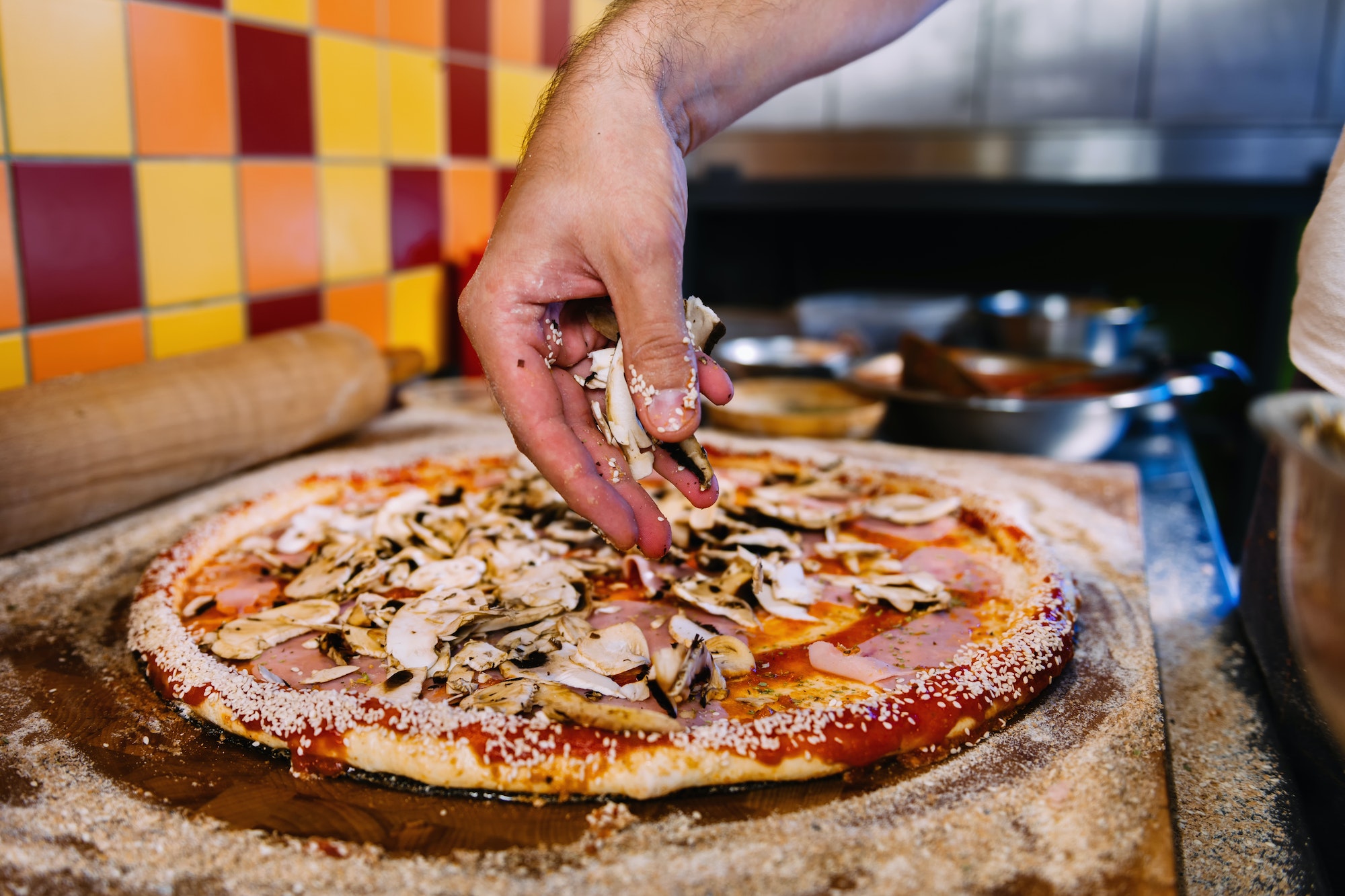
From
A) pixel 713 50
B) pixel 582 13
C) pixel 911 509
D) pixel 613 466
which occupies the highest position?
pixel 582 13

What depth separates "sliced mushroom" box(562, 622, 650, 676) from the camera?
2.50 feet

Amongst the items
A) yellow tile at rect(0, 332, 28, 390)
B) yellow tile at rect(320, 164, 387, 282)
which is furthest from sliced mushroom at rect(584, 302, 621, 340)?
yellow tile at rect(320, 164, 387, 282)

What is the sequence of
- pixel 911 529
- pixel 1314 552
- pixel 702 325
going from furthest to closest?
pixel 911 529
pixel 702 325
pixel 1314 552

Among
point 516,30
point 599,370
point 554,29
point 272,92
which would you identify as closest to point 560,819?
point 599,370

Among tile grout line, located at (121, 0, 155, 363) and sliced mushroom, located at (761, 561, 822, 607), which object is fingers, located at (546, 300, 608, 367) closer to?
sliced mushroom, located at (761, 561, 822, 607)

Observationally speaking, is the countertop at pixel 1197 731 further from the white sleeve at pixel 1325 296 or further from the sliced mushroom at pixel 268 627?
the white sleeve at pixel 1325 296

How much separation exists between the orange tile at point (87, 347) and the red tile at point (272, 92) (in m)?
0.33

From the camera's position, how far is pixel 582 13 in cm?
245

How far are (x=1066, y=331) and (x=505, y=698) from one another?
1.66 m

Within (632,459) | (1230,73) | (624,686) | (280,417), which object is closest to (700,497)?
(632,459)

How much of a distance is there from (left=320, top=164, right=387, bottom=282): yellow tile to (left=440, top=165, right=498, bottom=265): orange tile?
21 cm

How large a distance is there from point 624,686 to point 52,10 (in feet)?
3.49

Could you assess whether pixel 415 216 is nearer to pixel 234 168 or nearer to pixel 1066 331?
pixel 234 168

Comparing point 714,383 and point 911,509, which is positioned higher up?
point 714,383
